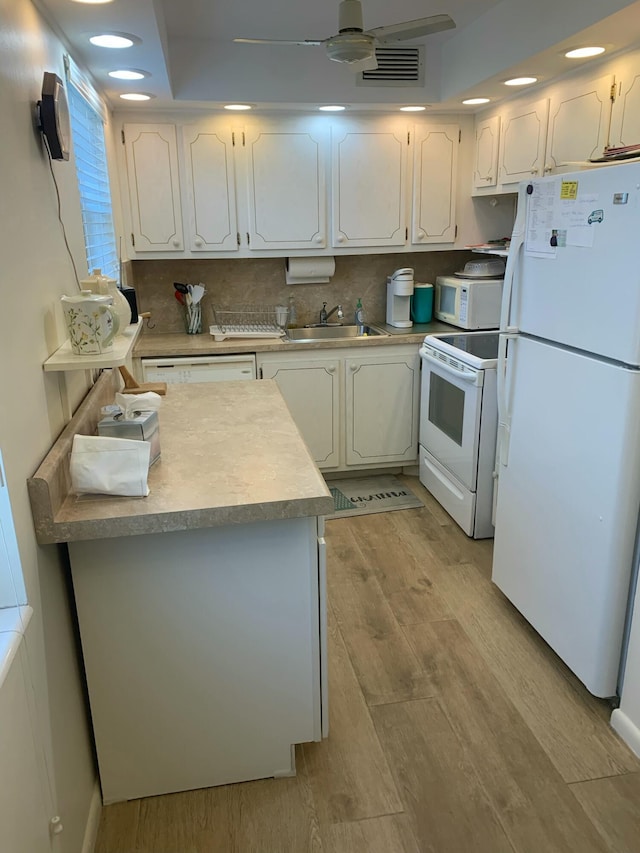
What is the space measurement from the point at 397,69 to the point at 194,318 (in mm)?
1800

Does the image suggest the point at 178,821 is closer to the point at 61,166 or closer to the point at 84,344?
the point at 84,344

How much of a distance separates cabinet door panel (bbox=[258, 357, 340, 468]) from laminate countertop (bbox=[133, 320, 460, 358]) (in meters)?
0.09

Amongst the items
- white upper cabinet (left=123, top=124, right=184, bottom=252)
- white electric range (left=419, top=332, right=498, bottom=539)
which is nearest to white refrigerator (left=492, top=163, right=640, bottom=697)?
white electric range (left=419, top=332, right=498, bottom=539)

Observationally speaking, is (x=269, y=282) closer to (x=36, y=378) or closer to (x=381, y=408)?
(x=381, y=408)

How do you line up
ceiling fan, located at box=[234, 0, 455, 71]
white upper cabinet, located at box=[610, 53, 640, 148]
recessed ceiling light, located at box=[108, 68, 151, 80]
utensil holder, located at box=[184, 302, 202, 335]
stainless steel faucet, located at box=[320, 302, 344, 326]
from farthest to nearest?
1. stainless steel faucet, located at box=[320, 302, 344, 326]
2. utensil holder, located at box=[184, 302, 202, 335]
3. recessed ceiling light, located at box=[108, 68, 151, 80]
4. white upper cabinet, located at box=[610, 53, 640, 148]
5. ceiling fan, located at box=[234, 0, 455, 71]

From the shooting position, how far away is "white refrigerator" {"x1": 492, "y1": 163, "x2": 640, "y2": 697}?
6.04ft

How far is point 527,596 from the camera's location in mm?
2461

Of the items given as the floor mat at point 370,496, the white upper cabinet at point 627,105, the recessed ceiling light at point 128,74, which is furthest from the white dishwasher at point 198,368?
the white upper cabinet at point 627,105

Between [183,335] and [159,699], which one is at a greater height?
[183,335]

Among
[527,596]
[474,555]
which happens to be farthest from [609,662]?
[474,555]

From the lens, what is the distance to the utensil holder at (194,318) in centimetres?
392

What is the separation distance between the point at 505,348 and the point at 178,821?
1.93 meters

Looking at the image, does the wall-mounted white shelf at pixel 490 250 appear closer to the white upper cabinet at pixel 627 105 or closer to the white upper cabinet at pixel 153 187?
the white upper cabinet at pixel 627 105

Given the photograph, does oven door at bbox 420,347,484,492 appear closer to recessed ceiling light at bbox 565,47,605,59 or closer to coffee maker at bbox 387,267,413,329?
coffee maker at bbox 387,267,413,329
